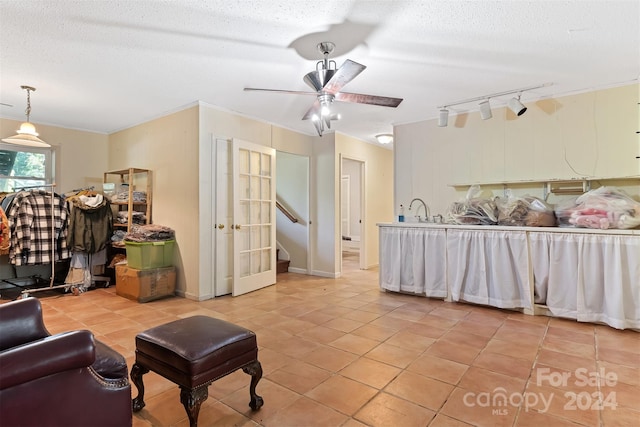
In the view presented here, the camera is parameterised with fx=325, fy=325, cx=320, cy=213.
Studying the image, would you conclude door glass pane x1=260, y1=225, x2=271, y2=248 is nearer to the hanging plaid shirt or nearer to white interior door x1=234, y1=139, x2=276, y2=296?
white interior door x1=234, y1=139, x2=276, y2=296

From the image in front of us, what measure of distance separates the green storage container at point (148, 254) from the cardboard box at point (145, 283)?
8 cm

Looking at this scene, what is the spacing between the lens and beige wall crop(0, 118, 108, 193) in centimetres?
521

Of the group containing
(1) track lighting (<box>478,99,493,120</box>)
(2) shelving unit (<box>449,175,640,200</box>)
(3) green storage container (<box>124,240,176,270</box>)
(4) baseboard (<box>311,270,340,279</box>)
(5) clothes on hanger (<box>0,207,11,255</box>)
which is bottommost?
(4) baseboard (<box>311,270,340,279</box>)

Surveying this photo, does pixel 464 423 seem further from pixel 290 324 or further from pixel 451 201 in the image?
pixel 451 201

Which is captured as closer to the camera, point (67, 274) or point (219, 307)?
point (219, 307)

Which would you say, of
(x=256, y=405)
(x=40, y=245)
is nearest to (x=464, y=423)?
(x=256, y=405)

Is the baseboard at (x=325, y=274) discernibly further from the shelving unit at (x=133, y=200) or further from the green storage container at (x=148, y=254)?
the shelving unit at (x=133, y=200)

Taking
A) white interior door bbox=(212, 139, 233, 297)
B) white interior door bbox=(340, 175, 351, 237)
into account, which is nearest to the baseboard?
white interior door bbox=(212, 139, 233, 297)

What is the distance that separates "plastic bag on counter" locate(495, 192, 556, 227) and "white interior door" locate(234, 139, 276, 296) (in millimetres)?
3105

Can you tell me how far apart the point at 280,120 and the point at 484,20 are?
316 centimetres

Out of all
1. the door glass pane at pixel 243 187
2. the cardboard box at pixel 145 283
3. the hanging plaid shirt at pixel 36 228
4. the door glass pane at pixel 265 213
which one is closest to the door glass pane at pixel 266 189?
the door glass pane at pixel 265 213

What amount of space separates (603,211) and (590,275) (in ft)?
2.09

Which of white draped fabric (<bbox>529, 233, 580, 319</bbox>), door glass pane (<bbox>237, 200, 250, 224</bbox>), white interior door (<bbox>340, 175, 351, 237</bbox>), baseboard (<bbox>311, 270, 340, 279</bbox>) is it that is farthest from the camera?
white interior door (<bbox>340, 175, 351, 237</bbox>)

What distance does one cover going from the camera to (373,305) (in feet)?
12.8
